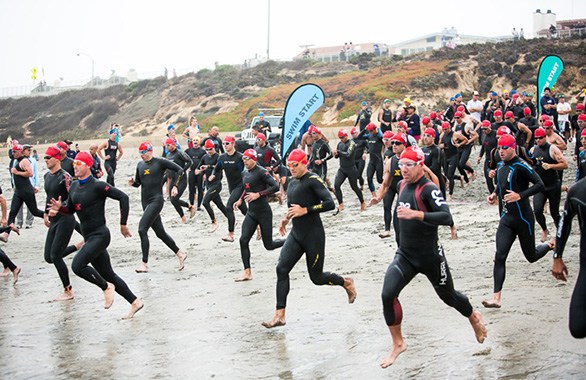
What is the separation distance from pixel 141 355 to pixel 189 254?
6208 mm

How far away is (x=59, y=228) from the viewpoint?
10.2 m

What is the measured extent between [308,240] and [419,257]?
73.5 inches

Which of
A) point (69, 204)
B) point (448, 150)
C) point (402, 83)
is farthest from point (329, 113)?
point (69, 204)

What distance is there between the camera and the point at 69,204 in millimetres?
9391

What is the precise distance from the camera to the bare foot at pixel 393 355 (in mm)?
6633

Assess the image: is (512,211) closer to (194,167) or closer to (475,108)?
(194,167)

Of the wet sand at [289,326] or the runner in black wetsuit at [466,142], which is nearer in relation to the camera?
the wet sand at [289,326]

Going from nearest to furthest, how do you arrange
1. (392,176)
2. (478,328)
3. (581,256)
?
(581,256) < (478,328) < (392,176)

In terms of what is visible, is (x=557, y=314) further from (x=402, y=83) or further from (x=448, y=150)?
(x=402, y=83)

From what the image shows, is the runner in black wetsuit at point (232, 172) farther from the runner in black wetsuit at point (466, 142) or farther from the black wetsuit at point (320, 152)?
the runner in black wetsuit at point (466, 142)

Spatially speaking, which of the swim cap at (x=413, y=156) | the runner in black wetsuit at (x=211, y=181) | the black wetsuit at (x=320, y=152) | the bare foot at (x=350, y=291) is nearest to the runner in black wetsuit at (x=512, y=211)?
the bare foot at (x=350, y=291)

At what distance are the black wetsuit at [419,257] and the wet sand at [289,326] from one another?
516mm

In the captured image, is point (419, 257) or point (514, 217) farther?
point (514, 217)

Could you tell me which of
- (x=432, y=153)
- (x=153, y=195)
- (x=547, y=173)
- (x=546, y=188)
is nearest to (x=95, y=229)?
(x=153, y=195)
